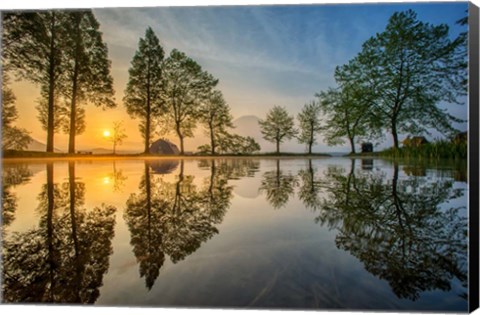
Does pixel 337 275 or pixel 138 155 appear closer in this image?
pixel 337 275

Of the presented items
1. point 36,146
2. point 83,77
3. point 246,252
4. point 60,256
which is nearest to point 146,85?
point 83,77

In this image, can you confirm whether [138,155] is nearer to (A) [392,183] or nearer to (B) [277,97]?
(B) [277,97]

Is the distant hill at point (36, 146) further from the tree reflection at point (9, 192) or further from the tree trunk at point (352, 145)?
the tree trunk at point (352, 145)

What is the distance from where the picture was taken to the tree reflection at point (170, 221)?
1567mm

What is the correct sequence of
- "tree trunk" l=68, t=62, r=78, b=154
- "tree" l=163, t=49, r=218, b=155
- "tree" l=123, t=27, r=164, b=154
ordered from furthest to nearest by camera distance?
"tree" l=163, t=49, r=218, b=155 → "tree trunk" l=68, t=62, r=78, b=154 → "tree" l=123, t=27, r=164, b=154

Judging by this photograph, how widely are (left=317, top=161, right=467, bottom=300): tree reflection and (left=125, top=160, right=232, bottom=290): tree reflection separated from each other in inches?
33.9

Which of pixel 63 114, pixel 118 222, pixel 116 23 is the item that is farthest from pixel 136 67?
pixel 118 222

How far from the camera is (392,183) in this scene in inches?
111

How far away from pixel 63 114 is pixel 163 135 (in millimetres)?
1821

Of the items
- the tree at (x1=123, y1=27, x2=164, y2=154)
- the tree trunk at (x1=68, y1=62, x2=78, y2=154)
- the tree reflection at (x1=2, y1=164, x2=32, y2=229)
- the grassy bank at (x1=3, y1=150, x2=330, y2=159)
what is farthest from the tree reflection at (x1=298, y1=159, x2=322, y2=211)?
the tree trunk at (x1=68, y1=62, x2=78, y2=154)

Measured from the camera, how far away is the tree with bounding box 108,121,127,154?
15.0 feet

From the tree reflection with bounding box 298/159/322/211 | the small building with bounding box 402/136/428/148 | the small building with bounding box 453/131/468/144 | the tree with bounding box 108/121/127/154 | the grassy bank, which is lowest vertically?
the tree reflection with bounding box 298/159/322/211

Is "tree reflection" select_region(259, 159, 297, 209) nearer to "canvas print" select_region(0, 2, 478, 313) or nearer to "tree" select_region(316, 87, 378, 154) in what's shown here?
"canvas print" select_region(0, 2, 478, 313)

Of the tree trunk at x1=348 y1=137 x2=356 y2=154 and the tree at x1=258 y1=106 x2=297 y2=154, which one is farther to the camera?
the tree trunk at x1=348 y1=137 x2=356 y2=154
